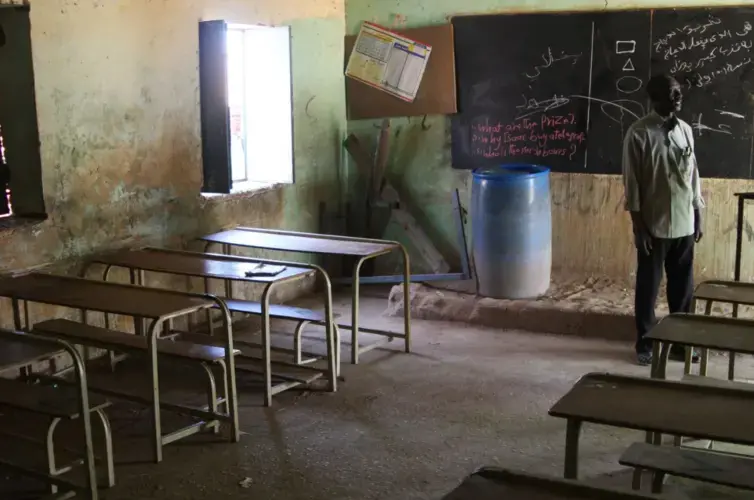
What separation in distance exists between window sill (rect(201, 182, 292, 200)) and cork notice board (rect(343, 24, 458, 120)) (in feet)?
3.14

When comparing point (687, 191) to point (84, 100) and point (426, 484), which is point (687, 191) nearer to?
point (426, 484)

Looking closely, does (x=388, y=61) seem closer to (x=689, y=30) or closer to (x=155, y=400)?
(x=689, y=30)

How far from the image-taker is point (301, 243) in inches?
189

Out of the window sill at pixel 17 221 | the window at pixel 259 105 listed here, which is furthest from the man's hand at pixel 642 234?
the window sill at pixel 17 221

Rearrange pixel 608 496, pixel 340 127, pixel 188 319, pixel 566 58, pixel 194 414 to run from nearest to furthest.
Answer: pixel 608 496 → pixel 194 414 → pixel 188 319 → pixel 566 58 → pixel 340 127

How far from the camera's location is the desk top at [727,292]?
3.20 meters

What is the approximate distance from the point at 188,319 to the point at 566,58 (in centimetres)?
300

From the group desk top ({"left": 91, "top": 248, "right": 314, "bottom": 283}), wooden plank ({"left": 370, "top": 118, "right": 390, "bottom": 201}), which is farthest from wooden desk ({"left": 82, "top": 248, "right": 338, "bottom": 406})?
wooden plank ({"left": 370, "top": 118, "right": 390, "bottom": 201})

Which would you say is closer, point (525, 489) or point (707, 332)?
point (525, 489)

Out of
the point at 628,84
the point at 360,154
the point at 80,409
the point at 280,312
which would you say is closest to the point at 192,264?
the point at 280,312

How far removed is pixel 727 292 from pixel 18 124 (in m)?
3.39

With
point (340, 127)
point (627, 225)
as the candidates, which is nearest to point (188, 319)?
point (340, 127)

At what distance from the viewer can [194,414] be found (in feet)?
12.0

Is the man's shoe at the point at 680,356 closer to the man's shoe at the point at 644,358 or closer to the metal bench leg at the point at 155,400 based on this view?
the man's shoe at the point at 644,358
